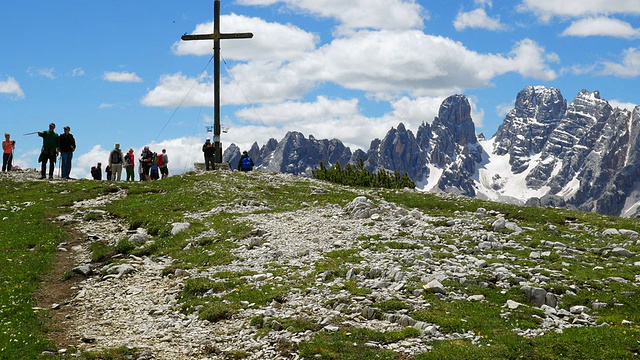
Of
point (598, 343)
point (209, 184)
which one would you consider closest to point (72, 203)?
point (209, 184)

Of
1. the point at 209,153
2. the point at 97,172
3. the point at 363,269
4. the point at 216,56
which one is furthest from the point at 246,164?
the point at 363,269

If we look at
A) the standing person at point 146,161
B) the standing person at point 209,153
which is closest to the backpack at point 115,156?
the standing person at point 146,161

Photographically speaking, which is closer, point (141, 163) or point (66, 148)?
point (66, 148)

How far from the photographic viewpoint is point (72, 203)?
134 feet

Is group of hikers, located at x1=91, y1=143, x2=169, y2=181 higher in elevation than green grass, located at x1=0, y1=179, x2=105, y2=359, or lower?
higher

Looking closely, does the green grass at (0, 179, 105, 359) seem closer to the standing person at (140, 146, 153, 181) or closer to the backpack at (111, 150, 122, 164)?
the backpack at (111, 150, 122, 164)

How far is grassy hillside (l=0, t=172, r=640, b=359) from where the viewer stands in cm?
1602

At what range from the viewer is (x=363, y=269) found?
2200 centimetres

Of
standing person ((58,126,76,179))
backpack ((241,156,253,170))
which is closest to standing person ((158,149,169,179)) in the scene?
backpack ((241,156,253,170))

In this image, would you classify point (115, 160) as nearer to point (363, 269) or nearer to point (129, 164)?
point (129, 164)

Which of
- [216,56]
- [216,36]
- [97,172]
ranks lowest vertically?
[97,172]

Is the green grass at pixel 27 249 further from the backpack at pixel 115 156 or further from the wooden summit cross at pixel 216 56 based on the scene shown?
the wooden summit cross at pixel 216 56

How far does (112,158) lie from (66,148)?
188 inches

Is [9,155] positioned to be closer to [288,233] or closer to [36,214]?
[36,214]
